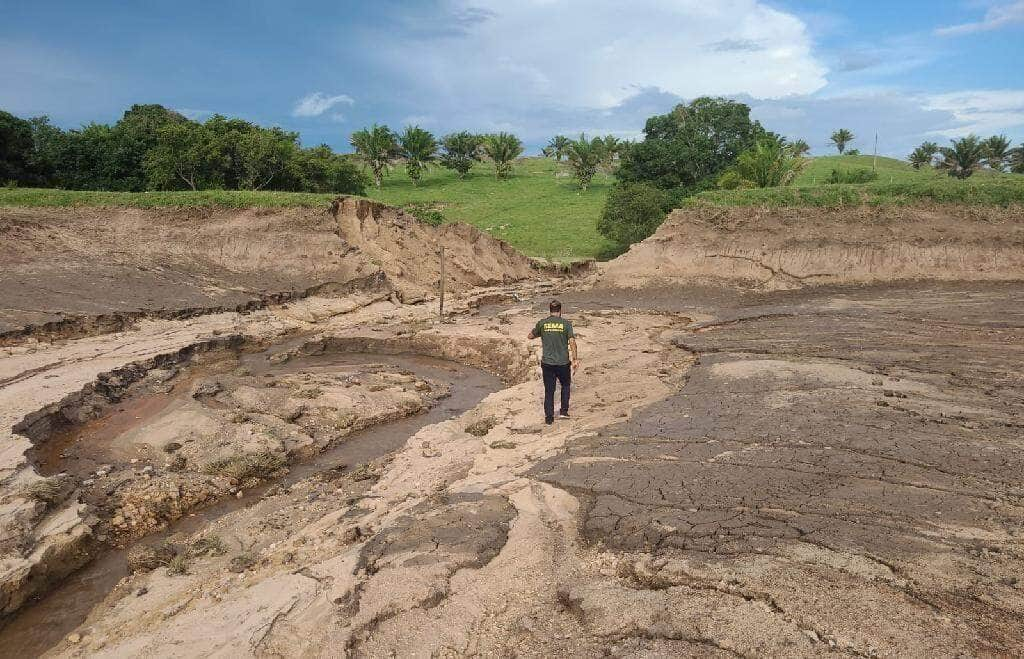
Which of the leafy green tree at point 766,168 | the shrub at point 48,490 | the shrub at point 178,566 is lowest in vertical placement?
the shrub at point 178,566

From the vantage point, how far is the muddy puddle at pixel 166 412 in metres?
5.28

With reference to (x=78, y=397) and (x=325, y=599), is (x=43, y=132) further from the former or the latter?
(x=325, y=599)

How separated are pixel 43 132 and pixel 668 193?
27.8 m

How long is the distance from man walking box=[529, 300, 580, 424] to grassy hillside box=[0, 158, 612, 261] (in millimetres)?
15804

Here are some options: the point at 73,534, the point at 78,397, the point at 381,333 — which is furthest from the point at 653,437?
the point at 381,333

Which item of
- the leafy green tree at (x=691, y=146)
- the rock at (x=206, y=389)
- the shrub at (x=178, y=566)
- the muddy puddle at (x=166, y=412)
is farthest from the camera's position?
the leafy green tree at (x=691, y=146)

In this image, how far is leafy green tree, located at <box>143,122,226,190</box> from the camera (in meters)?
24.8

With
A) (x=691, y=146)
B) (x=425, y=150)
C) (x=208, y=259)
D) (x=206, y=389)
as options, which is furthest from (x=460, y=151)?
(x=206, y=389)

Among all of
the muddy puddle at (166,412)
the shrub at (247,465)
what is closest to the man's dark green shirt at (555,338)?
the muddy puddle at (166,412)

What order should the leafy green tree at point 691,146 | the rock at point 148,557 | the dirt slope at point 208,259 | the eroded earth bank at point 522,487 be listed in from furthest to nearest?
the leafy green tree at point 691,146
the dirt slope at point 208,259
the rock at point 148,557
the eroded earth bank at point 522,487

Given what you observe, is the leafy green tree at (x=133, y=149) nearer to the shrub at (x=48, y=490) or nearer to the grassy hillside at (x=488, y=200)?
the grassy hillside at (x=488, y=200)

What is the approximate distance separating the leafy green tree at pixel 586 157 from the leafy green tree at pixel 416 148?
35.3ft

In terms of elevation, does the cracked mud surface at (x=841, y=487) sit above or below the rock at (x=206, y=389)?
above

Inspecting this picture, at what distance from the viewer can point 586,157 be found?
147 ft
